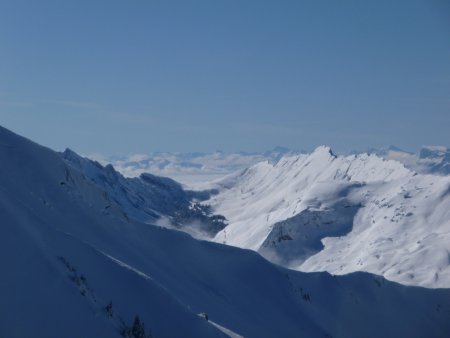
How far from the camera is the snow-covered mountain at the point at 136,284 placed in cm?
4662

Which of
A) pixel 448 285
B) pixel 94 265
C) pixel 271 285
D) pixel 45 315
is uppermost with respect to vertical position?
pixel 448 285

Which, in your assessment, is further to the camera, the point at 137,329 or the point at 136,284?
the point at 136,284

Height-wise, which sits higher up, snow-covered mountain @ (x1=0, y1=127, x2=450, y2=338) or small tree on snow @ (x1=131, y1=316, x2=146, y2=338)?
snow-covered mountain @ (x1=0, y1=127, x2=450, y2=338)

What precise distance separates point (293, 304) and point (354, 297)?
26.3 meters

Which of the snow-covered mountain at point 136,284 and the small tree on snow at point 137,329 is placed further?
the small tree on snow at point 137,329

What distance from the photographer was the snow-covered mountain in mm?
46625

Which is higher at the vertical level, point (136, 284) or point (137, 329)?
point (136, 284)

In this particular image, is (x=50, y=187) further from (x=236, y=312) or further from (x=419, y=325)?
(x=419, y=325)

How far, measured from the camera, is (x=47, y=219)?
6881cm

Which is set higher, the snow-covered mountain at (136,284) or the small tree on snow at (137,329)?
the snow-covered mountain at (136,284)

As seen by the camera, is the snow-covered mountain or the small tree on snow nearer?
the snow-covered mountain

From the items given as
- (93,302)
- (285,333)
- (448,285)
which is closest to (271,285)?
(285,333)

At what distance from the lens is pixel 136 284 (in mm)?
59656

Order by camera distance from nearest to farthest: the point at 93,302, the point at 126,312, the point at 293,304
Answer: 1. the point at 93,302
2. the point at 126,312
3. the point at 293,304
